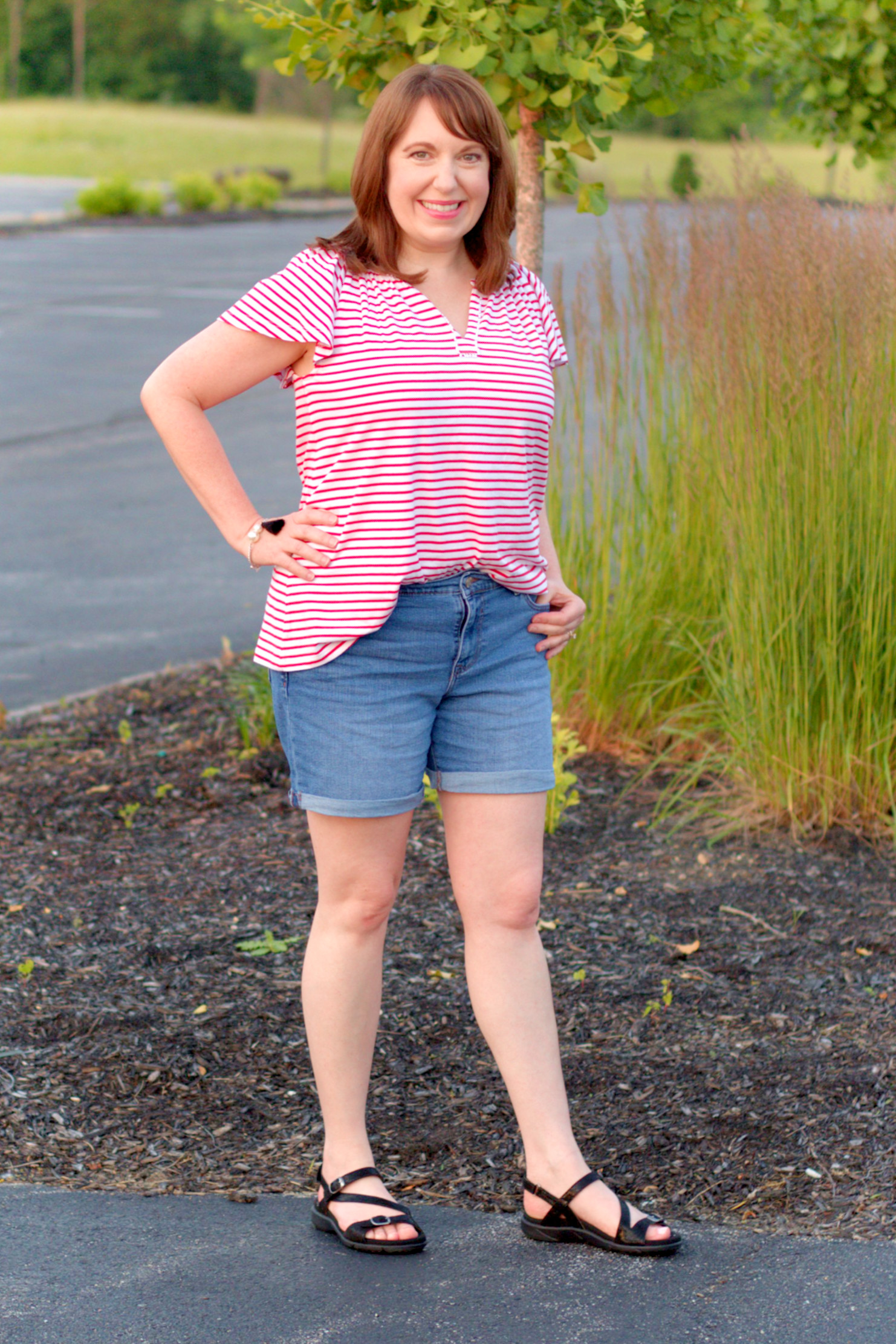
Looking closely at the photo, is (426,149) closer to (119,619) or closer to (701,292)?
(701,292)

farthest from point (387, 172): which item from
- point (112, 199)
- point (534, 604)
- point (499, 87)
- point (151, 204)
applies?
point (151, 204)

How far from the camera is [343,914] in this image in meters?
2.44

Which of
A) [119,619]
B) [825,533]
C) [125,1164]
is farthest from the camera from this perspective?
[119,619]

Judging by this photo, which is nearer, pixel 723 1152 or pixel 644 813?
pixel 723 1152

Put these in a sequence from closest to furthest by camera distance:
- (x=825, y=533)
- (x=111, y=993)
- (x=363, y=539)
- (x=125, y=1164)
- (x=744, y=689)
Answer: (x=363, y=539)
(x=125, y=1164)
(x=111, y=993)
(x=825, y=533)
(x=744, y=689)

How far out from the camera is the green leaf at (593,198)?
4.17 meters

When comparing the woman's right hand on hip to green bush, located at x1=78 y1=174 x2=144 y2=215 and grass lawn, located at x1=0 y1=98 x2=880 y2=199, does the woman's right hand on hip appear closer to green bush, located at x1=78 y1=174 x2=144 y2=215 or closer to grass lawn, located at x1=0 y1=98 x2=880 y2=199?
green bush, located at x1=78 y1=174 x2=144 y2=215

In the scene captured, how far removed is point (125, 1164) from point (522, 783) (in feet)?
3.52

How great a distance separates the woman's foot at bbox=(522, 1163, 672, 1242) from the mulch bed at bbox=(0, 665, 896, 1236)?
0.62ft

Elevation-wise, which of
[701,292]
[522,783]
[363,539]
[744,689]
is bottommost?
[744,689]

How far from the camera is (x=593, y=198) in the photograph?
4.21 m

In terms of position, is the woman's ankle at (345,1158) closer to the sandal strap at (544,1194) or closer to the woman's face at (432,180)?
the sandal strap at (544,1194)

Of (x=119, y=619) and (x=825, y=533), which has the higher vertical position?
(x=825, y=533)

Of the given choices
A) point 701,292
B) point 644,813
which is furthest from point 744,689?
A: point 701,292
